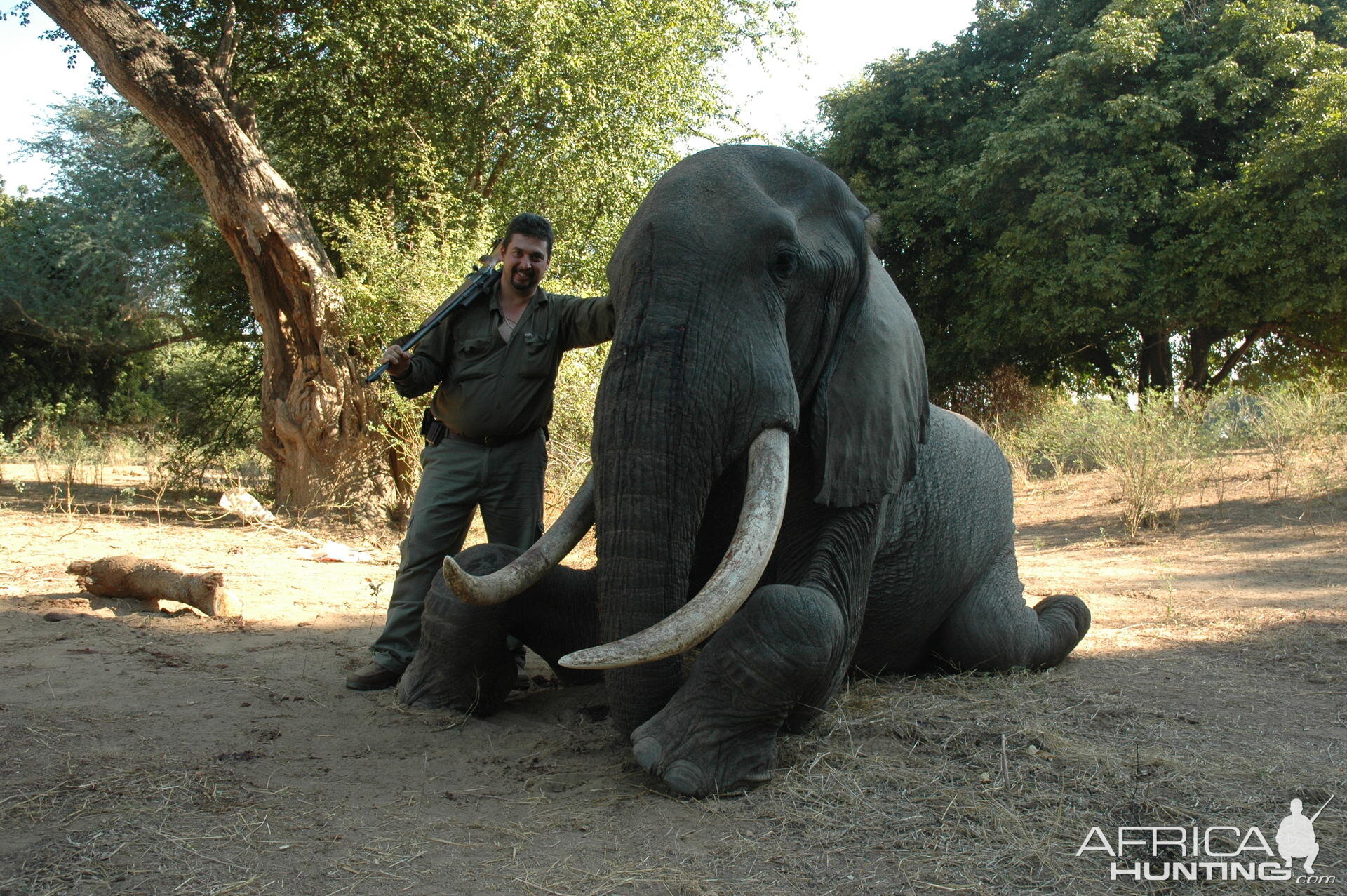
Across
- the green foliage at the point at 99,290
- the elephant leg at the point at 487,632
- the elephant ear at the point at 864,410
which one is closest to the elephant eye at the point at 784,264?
the elephant ear at the point at 864,410

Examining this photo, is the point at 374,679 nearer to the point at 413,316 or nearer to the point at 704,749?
the point at 704,749

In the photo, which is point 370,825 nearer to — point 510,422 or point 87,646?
point 510,422

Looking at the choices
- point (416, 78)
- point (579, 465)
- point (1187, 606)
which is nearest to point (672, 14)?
point (416, 78)

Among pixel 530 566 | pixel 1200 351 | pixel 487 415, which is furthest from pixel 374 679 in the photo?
pixel 1200 351

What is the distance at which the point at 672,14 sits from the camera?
611 inches

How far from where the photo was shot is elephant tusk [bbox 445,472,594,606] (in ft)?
11.1

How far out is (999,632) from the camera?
16.6 feet

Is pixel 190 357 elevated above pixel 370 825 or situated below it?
above

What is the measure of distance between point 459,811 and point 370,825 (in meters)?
0.29

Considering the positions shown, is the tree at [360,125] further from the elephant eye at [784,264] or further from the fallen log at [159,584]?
the elephant eye at [784,264]

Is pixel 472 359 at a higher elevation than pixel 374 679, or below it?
higher

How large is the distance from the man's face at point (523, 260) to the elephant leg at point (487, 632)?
150cm

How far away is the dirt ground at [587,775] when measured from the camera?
2.89 metres

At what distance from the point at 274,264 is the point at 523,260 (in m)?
7.65
